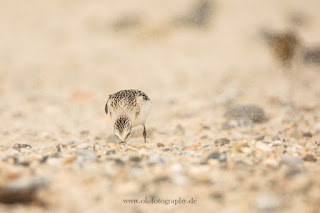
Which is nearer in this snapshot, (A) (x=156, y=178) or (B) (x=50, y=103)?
(A) (x=156, y=178)

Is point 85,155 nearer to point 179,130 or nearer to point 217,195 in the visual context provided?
point 217,195

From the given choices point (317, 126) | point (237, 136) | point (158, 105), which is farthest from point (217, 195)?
point (158, 105)

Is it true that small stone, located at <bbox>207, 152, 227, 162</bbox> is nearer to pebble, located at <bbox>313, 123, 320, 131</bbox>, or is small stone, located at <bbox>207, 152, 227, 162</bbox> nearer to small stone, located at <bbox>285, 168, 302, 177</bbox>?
small stone, located at <bbox>285, 168, 302, 177</bbox>

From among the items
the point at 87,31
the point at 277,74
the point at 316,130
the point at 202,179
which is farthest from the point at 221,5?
the point at 202,179

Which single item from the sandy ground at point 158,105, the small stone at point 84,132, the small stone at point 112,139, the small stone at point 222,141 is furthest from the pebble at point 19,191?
the small stone at point 84,132

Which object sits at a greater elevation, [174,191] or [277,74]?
[277,74]

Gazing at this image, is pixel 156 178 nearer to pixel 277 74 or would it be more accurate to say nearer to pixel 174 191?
pixel 174 191
